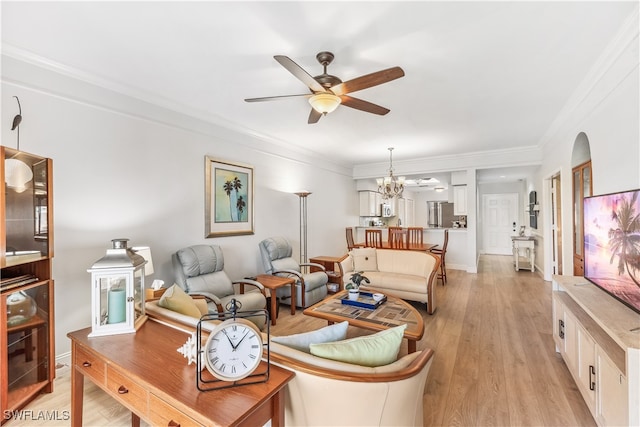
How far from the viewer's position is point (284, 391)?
1.16 meters

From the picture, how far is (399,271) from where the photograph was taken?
15.3ft

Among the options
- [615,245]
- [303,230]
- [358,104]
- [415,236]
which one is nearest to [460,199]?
[415,236]

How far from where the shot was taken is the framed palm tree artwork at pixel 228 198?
12.7 ft

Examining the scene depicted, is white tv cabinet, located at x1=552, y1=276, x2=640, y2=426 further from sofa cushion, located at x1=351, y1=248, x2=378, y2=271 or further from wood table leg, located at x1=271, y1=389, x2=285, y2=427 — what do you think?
sofa cushion, located at x1=351, y1=248, x2=378, y2=271

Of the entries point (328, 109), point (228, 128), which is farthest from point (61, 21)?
point (228, 128)

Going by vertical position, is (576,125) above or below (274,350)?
above

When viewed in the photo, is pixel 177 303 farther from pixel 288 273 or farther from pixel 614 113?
pixel 614 113

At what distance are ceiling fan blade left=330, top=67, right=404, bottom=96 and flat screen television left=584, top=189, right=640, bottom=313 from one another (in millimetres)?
1638

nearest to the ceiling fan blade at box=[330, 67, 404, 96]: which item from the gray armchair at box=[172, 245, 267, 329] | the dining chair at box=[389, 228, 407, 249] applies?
the gray armchair at box=[172, 245, 267, 329]

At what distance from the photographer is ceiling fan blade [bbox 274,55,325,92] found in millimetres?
1826

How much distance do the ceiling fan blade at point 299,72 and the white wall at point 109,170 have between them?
2.04 m

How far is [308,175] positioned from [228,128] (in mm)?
2186

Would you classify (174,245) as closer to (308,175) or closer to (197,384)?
(197,384)

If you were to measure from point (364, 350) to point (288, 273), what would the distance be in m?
3.11
